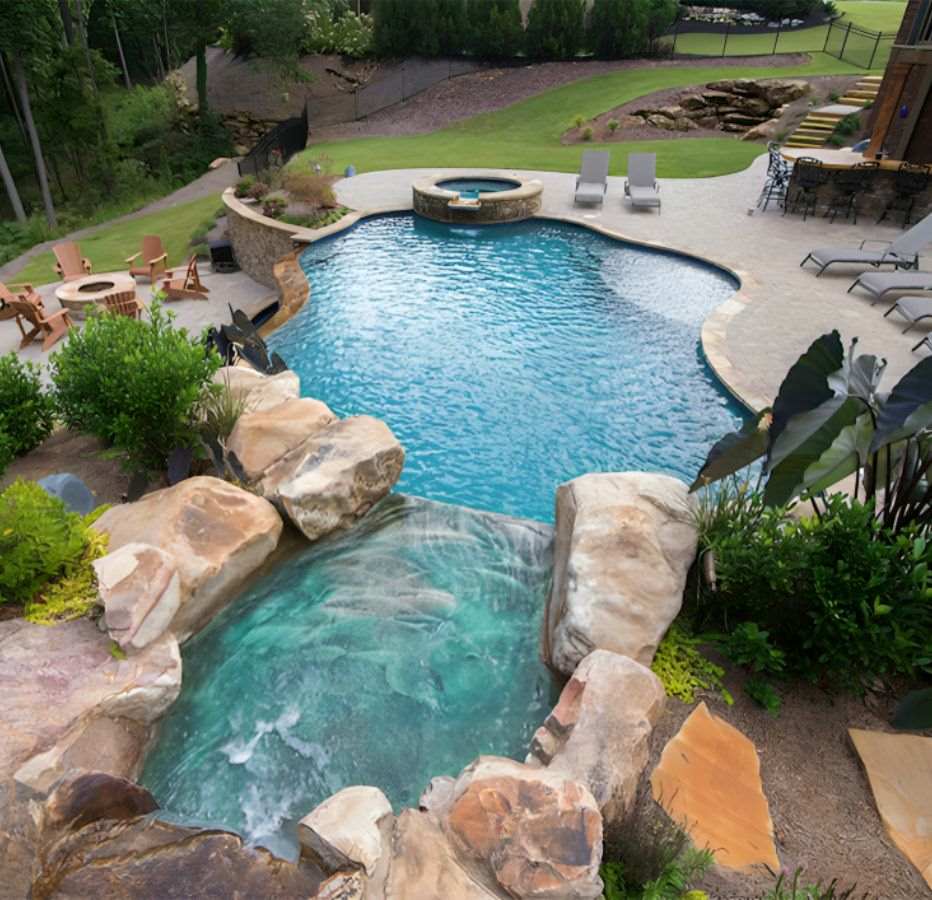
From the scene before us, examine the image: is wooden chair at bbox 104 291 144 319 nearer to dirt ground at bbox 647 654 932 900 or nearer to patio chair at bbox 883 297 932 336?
dirt ground at bbox 647 654 932 900

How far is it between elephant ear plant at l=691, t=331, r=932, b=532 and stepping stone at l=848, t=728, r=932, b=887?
1414 millimetres

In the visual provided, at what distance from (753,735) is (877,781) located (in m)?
0.71

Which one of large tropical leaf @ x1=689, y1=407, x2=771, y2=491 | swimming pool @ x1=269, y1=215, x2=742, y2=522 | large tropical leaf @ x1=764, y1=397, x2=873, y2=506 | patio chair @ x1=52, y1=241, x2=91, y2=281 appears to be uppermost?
large tropical leaf @ x1=764, y1=397, x2=873, y2=506

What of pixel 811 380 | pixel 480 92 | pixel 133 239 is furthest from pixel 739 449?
pixel 480 92

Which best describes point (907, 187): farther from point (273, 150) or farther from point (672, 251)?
point (273, 150)

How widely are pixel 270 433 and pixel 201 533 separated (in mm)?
1521

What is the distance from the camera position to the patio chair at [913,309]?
964 centimetres

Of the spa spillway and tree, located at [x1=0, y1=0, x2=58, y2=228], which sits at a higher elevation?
tree, located at [x1=0, y1=0, x2=58, y2=228]

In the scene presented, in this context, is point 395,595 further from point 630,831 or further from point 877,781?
point 877,781

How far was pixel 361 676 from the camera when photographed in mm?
4918

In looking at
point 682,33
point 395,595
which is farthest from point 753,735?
point 682,33

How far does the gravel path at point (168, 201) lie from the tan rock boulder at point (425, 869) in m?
23.6

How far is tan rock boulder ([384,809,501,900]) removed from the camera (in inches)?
116

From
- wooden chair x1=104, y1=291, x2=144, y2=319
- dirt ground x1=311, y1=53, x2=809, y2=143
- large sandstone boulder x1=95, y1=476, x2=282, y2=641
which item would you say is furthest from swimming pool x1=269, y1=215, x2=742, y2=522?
dirt ground x1=311, y1=53, x2=809, y2=143
